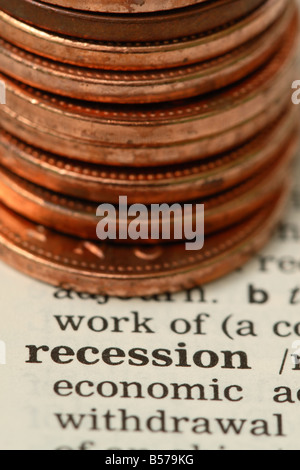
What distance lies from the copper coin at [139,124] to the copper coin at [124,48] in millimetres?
39

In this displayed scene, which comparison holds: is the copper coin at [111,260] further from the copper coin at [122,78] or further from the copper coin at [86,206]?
the copper coin at [122,78]

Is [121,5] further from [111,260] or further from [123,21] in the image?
[111,260]

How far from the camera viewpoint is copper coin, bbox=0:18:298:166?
89 centimetres

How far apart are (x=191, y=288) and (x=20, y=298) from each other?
16cm

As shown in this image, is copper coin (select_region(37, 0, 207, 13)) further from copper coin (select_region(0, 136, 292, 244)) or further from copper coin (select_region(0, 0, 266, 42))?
copper coin (select_region(0, 136, 292, 244))

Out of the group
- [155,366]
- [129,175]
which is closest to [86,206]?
[129,175]

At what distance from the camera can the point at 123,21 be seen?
0.84 metres

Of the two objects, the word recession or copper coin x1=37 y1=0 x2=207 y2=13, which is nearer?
copper coin x1=37 y1=0 x2=207 y2=13

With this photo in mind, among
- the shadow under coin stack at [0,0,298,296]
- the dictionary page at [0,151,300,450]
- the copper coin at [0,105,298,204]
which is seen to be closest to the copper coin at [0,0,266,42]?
the shadow under coin stack at [0,0,298,296]

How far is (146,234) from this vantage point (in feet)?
3.13

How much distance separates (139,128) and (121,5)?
0.34 feet

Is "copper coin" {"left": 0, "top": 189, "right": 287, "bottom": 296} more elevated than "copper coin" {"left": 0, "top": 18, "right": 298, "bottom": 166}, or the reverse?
"copper coin" {"left": 0, "top": 18, "right": 298, "bottom": 166}

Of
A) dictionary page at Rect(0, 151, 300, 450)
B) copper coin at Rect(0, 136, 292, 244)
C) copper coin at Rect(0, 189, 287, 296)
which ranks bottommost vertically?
dictionary page at Rect(0, 151, 300, 450)

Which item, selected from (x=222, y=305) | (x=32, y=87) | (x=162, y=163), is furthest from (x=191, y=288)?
(x=32, y=87)
